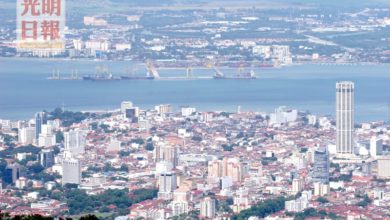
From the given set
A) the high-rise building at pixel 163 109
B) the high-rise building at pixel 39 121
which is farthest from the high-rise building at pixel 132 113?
the high-rise building at pixel 39 121

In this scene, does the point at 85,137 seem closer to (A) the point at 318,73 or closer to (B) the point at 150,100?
(B) the point at 150,100

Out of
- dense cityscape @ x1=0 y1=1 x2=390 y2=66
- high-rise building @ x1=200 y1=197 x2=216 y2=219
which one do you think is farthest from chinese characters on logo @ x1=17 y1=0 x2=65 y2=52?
high-rise building @ x1=200 y1=197 x2=216 y2=219

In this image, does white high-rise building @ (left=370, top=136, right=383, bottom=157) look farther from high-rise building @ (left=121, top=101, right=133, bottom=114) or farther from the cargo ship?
the cargo ship

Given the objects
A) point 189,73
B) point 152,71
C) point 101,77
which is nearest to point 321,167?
point 101,77

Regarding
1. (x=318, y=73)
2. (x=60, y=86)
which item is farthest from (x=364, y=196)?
(x=318, y=73)

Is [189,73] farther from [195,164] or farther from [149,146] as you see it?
[195,164]

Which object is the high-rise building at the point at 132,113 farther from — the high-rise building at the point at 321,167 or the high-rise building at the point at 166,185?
the high-rise building at the point at 166,185
